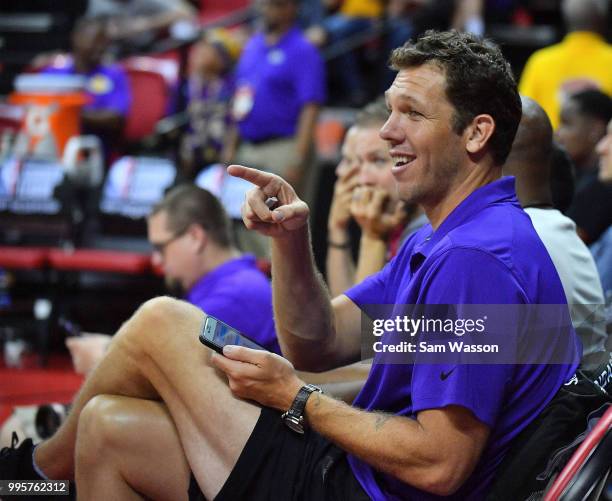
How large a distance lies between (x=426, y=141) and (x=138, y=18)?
31.8 feet

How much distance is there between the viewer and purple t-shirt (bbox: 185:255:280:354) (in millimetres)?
3850

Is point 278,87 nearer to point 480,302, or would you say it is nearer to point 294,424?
point 294,424

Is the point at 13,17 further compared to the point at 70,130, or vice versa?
the point at 13,17

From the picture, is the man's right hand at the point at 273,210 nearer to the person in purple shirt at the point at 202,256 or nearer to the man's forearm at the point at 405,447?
the man's forearm at the point at 405,447

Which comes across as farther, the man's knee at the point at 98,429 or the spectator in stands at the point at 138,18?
the spectator in stands at the point at 138,18

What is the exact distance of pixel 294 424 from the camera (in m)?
2.52

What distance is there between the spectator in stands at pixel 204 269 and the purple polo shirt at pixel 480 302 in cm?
133

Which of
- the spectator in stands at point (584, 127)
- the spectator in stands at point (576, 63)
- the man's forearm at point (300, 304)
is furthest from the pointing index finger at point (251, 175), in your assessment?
the spectator in stands at point (576, 63)

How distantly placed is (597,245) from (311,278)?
5.55 feet

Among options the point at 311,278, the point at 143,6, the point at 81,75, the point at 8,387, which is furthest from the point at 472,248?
the point at 143,6

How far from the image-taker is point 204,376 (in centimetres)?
265

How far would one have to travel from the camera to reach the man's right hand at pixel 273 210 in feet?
8.50

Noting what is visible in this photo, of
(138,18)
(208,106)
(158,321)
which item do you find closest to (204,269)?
(158,321)

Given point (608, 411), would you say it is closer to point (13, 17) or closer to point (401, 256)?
point (401, 256)
